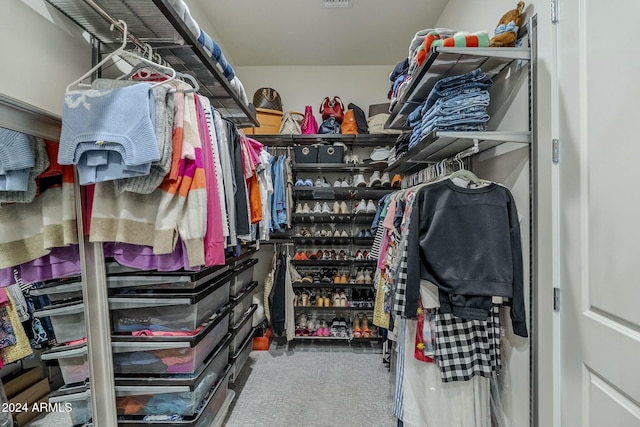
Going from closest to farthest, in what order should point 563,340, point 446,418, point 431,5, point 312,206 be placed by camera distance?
point 563,340
point 446,418
point 431,5
point 312,206

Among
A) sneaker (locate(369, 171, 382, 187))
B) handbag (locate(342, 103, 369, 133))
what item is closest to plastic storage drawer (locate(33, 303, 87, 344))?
sneaker (locate(369, 171, 382, 187))

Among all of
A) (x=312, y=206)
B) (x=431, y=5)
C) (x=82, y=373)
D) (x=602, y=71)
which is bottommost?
(x=82, y=373)

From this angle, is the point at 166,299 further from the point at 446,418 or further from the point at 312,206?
the point at 312,206

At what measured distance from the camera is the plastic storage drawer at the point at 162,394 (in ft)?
4.12

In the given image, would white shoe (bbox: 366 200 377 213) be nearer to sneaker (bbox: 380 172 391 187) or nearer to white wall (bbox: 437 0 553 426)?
Result: sneaker (bbox: 380 172 391 187)

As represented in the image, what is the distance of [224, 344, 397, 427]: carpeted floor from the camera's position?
6.02ft

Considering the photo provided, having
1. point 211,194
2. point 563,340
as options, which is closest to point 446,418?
point 563,340

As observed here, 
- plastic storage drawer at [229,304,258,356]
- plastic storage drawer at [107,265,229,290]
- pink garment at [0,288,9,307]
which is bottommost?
plastic storage drawer at [229,304,258,356]

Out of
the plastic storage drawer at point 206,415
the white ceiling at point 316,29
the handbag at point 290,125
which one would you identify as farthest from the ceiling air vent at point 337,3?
the plastic storage drawer at point 206,415

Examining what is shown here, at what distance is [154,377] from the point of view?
128cm

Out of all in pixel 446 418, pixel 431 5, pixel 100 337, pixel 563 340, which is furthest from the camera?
pixel 431 5

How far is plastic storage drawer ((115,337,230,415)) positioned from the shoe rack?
1.57 m

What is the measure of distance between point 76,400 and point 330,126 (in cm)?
273

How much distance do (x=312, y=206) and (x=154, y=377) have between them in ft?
7.08
